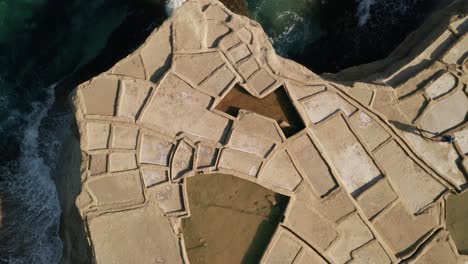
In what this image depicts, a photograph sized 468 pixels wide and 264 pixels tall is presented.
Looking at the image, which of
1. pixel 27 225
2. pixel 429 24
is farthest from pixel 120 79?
pixel 429 24

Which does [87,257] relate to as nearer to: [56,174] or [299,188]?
[56,174]

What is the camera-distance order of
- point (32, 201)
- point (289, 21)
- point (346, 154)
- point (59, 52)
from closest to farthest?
point (346, 154)
point (32, 201)
point (59, 52)
point (289, 21)

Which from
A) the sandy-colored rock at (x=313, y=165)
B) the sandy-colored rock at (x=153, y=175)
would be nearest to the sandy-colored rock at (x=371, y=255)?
the sandy-colored rock at (x=313, y=165)

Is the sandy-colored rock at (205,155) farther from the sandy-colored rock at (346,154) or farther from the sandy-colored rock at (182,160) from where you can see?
the sandy-colored rock at (346,154)

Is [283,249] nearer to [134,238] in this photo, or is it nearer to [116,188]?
[134,238]

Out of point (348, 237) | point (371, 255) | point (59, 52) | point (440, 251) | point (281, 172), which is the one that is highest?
point (59, 52)

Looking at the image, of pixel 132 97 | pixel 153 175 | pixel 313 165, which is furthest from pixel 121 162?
pixel 313 165
